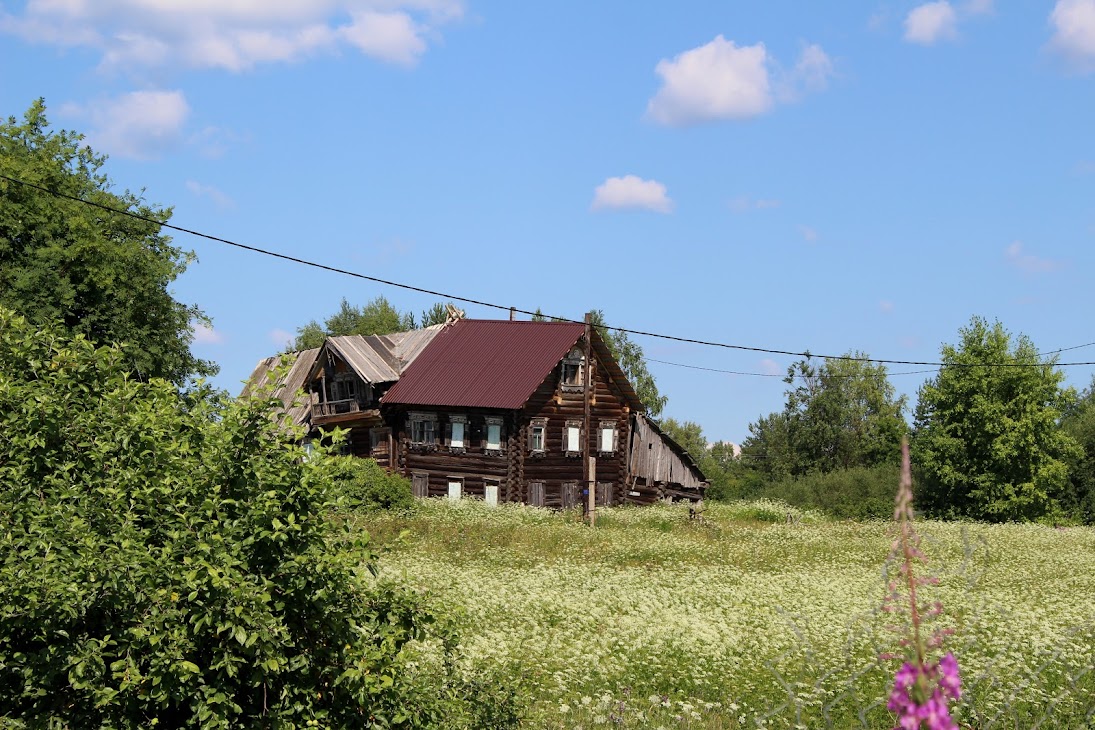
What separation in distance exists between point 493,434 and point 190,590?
40651 millimetres

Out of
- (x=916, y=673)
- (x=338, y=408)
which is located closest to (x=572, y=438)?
(x=338, y=408)

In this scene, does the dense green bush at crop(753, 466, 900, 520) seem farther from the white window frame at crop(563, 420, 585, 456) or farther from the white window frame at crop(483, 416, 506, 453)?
the white window frame at crop(483, 416, 506, 453)

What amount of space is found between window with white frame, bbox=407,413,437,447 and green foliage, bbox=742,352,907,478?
46.3 metres

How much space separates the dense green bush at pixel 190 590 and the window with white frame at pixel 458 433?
1573 inches

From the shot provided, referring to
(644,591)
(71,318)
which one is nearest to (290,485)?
(644,591)

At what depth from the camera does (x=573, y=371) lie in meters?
49.8

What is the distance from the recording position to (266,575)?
312 inches

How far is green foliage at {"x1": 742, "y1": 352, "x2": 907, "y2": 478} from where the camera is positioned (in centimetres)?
9194

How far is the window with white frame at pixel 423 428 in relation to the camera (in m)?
49.8

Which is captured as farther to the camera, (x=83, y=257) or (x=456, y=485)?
(x=456, y=485)

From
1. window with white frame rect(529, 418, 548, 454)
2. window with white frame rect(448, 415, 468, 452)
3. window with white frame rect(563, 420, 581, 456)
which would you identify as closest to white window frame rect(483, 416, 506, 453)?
window with white frame rect(448, 415, 468, 452)

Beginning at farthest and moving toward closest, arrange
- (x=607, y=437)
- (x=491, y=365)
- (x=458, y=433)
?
1. (x=607, y=437)
2. (x=491, y=365)
3. (x=458, y=433)

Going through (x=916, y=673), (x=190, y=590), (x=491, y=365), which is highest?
(x=491, y=365)

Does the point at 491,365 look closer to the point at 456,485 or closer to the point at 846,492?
the point at 456,485
